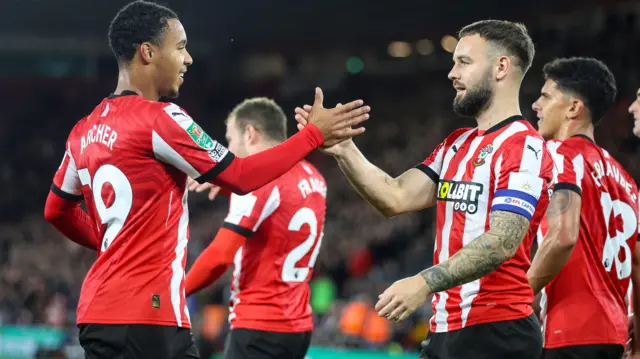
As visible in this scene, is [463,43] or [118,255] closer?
[118,255]

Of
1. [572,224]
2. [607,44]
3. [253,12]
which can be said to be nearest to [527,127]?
[572,224]

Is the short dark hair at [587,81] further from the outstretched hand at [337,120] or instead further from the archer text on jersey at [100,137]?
the archer text on jersey at [100,137]

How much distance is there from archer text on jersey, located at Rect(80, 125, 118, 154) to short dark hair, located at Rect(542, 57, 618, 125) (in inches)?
111

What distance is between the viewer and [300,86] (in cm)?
2377

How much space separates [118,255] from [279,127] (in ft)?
8.04

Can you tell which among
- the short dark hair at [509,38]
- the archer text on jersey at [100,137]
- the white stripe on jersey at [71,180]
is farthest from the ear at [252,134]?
the short dark hair at [509,38]

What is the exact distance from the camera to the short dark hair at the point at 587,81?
5297 millimetres

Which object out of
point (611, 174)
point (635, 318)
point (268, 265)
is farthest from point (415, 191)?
point (635, 318)

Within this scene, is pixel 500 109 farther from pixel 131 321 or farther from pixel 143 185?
pixel 131 321

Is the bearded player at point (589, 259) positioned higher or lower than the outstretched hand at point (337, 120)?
lower

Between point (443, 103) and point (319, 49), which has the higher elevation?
point (319, 49)

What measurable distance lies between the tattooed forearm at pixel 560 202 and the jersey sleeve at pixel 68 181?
98.1 inches

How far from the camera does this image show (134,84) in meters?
4.08

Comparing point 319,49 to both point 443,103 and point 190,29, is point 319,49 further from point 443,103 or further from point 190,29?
point 443,103
